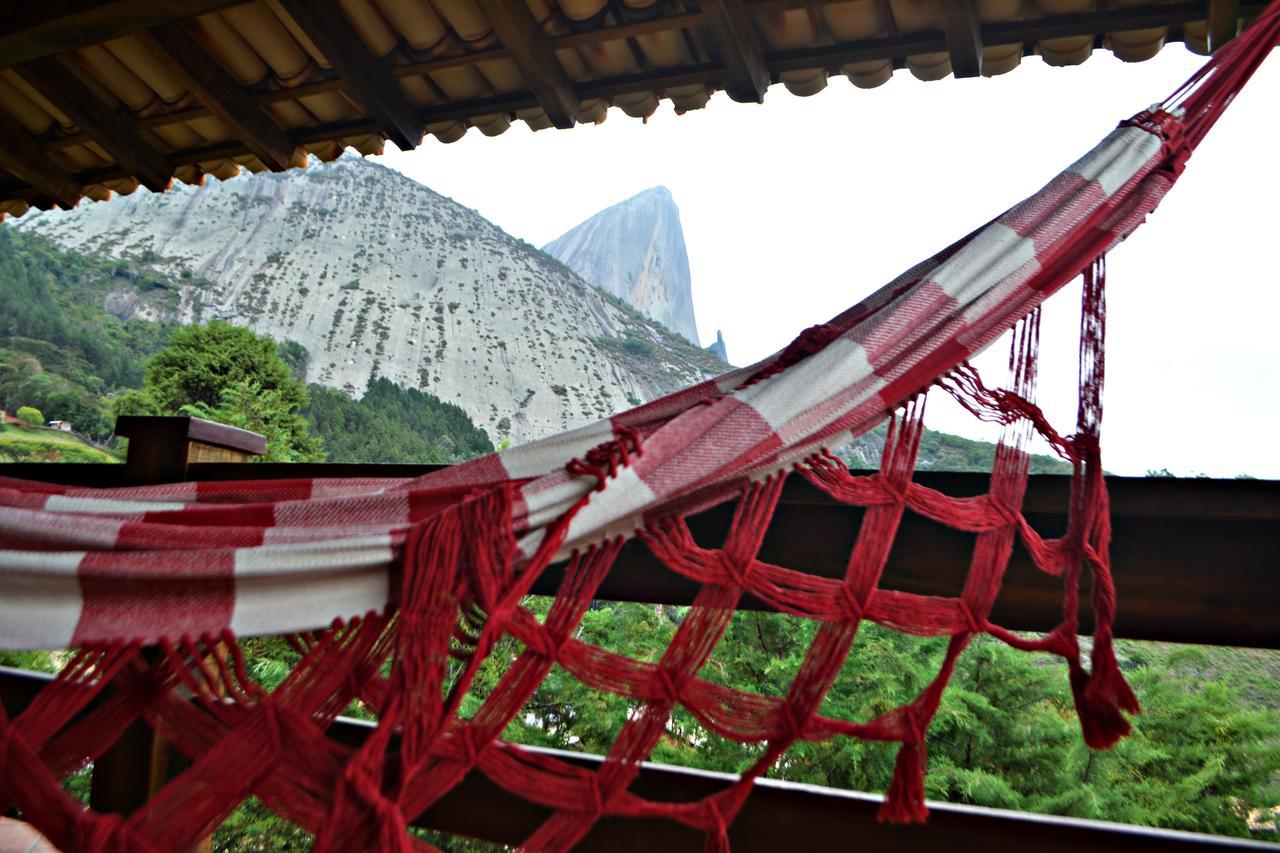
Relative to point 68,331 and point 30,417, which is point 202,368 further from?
point 68,331

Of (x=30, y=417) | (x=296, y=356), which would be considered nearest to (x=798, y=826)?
(x=30, y=417)

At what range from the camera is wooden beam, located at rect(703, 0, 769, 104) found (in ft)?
4.11

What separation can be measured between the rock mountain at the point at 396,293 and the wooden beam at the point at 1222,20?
64.7ft

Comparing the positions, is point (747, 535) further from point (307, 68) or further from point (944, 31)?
point (307, 68)

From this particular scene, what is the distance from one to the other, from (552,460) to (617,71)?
92 centimetres

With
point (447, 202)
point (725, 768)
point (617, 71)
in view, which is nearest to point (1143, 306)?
point (725, 768)

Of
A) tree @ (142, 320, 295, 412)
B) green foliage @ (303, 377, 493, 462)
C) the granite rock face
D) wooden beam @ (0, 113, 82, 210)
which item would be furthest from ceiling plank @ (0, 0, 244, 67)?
the granite rock face

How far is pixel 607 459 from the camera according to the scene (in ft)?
2.57

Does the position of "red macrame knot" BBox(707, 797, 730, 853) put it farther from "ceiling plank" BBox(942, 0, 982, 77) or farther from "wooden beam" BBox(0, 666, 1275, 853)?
"ceiling plank" BBox(942, 0, 982, 77)

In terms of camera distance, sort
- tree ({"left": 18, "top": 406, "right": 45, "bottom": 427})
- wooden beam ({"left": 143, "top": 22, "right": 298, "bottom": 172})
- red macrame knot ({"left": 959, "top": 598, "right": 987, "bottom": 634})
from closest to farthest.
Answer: red macrame knot ({"left": 959, "top": 598, "right": 987, "bottom": 634}), wooden beam ({"left": 143, "top": 22, "right": 298, "bottom": 172}), tree ({"left": 18, "top": 406, "right": 45, "bottom": 427})

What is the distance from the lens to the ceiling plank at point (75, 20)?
135cm

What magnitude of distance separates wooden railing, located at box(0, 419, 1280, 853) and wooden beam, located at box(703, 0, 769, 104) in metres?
0.66

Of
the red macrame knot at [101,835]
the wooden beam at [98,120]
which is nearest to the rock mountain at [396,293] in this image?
the wooden beam at [98,120]

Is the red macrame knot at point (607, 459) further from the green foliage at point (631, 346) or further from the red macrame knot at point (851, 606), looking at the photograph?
the green foliage at point (631, 346)
